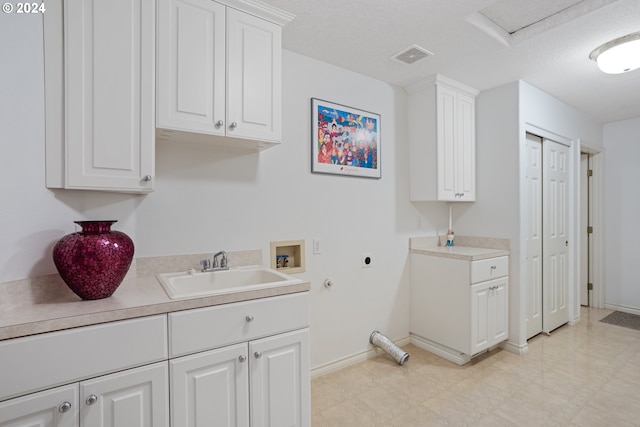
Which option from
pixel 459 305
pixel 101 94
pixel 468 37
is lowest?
pixel 459 305

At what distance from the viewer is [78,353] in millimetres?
1086

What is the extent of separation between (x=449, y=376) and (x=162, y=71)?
9.07ft

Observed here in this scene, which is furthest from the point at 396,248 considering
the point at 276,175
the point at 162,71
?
the point at 162,71

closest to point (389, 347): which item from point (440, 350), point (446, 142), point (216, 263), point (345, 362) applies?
point (345, 362)

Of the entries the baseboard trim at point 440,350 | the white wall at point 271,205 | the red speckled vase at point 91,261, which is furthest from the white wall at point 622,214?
the red speckled vase at point 91,261

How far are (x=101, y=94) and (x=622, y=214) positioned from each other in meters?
5.45

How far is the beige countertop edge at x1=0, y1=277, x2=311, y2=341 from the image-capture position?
103 cm

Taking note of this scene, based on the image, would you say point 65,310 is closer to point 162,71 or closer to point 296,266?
point 162,71

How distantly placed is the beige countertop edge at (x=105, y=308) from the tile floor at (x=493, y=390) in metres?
1.08

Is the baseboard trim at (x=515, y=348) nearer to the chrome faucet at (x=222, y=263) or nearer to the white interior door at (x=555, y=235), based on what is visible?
the white interior door at (x=555, y=235)

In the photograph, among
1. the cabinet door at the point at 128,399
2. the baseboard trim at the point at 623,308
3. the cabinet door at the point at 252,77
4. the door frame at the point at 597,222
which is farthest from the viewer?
the door frame at the point at 597,222

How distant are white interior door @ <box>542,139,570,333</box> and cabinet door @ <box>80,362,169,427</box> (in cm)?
349

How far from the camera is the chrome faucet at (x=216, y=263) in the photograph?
5.91ft

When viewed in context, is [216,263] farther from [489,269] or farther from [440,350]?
[489,269]
